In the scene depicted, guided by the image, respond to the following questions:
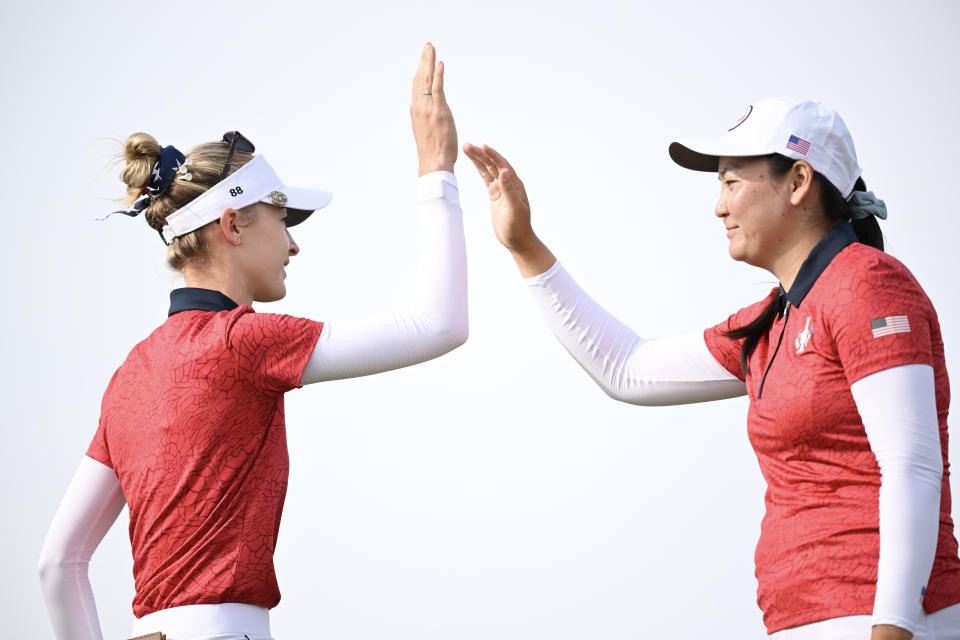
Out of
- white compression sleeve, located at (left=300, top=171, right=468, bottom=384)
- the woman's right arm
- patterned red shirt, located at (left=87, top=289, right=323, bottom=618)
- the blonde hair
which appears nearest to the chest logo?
the woman's right arm

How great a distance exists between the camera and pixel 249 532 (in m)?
1.71

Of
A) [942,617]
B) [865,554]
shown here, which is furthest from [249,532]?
[942,617]

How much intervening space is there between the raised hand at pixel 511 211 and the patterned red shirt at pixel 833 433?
577mm

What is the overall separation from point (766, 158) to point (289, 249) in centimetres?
88

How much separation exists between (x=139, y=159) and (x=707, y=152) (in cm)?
101

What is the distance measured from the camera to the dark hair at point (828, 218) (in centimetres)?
177

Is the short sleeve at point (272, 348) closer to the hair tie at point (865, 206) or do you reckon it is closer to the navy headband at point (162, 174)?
the navy headband at point (162, 174)

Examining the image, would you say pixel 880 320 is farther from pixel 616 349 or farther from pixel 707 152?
pixel 616 349

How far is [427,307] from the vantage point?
5.81 feet

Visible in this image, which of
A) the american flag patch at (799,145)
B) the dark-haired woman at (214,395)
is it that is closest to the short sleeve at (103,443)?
the dark-haired woman at (214,395)

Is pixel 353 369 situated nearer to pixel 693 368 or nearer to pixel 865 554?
pixel 693 368

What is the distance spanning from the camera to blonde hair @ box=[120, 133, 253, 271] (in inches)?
76.2

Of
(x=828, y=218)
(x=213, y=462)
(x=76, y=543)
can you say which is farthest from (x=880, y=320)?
(x=76, y=543)

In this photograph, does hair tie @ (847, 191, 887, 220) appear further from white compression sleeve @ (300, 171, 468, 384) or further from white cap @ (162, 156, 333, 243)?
white cap @ (162, 156, 333, 243)
